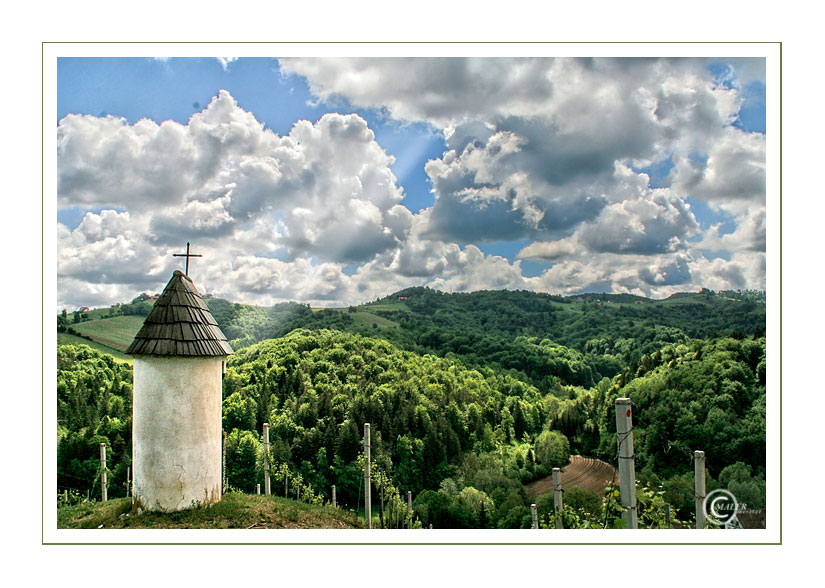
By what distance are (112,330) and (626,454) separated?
23.7 feet

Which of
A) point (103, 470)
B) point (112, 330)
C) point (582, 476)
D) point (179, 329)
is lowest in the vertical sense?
point (582, 476)

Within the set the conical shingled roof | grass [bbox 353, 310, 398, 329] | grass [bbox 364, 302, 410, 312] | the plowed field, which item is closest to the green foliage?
the conical shingled roof

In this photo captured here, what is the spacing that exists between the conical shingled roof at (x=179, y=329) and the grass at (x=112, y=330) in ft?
5.95

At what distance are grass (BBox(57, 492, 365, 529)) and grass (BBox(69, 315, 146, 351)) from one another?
237 cm

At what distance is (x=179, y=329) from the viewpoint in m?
5.19

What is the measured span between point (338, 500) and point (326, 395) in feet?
5.89

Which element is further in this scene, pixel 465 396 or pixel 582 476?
pixel 465 396

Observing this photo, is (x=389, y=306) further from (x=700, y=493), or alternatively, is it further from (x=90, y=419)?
(x=90, y=419)

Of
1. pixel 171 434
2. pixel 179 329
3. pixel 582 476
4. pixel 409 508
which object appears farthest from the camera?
pixel 409 508

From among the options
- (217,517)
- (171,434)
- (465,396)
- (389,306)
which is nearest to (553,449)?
(465,396)

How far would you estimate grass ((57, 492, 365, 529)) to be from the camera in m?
5.02

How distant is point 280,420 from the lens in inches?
330
